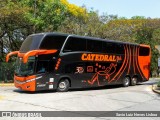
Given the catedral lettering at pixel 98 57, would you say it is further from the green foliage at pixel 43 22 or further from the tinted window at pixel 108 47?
the green foliage at pixel 43 22

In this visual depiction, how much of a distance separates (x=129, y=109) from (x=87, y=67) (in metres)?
9.63

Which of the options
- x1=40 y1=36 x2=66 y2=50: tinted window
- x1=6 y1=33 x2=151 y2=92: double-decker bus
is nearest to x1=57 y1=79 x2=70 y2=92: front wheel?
x1=6 y1=33 x2=151 y2=92: double-decker bus

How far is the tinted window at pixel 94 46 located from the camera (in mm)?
23366

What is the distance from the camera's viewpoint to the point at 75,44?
2214cm

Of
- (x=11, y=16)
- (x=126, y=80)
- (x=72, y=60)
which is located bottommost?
(x=126, y=80)

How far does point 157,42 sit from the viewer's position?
59.6m

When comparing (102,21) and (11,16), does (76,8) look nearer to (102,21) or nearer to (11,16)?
(102,21)

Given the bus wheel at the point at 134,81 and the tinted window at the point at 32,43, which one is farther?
the bus wheel at the point at 134,81

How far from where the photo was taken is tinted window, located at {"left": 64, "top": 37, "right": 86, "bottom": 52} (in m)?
21.7

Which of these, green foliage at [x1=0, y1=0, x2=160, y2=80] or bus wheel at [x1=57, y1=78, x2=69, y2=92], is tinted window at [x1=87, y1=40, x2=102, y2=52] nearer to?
bus wheel at [x1=57, y1=78, x2=69, y2=92]

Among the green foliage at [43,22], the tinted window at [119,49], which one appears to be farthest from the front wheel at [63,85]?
the green foliage at [43,22]

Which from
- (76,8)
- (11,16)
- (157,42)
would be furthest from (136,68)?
(157,42)

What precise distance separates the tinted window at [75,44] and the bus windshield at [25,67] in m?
2.55

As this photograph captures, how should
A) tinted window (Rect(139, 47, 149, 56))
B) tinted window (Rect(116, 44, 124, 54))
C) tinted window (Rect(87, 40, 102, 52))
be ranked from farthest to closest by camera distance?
tinted window (Rect(139, 47, 149, 56)), tinted window (Rect(116, 44, 124, 54)), tinted window (Rect(87, 40, 102, 52))
